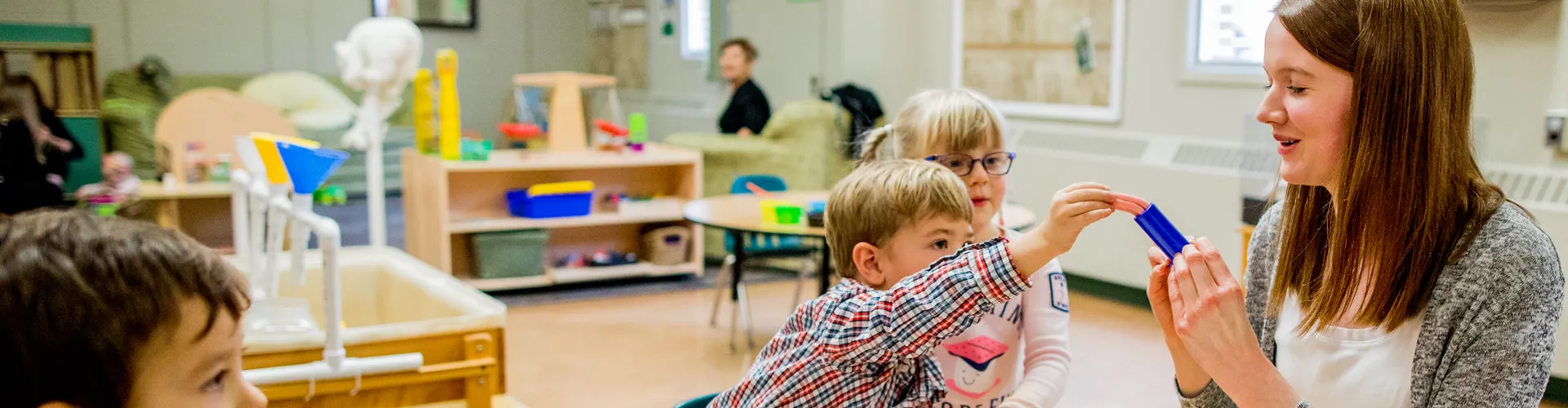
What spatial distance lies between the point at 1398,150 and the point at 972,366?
0.76 m

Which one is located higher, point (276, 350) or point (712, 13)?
point (712, 13)

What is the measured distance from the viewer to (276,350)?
6.74 feet

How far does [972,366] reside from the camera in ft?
5.80

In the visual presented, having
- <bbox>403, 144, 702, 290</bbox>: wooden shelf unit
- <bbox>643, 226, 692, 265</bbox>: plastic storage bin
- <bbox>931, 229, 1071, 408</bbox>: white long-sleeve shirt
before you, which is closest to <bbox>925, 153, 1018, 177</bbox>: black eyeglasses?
<bbox>931, 229, 1071, 408</bbox>: white long-sleeve shirt

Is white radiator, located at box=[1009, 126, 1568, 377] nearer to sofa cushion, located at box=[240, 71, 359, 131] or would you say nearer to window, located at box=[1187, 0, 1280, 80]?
window, located at box=[1187, 0, 1280, 80]

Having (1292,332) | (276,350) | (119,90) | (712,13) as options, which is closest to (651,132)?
(712,13)

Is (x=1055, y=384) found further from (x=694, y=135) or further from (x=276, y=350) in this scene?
(x=694, y=135)

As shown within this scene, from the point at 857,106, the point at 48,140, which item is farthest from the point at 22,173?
the point at 857,106

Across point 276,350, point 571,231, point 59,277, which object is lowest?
point 571,231

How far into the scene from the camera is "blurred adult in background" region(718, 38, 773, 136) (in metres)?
6.32

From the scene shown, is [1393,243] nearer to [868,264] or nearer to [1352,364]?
[1352,364]

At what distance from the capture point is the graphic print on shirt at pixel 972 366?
176cm

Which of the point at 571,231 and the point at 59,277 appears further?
the point at 571,231

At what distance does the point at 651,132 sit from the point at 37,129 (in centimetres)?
337
